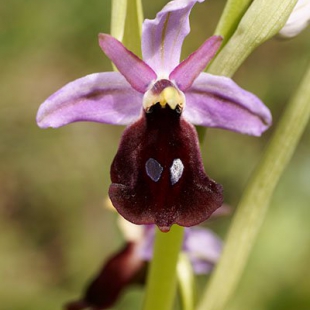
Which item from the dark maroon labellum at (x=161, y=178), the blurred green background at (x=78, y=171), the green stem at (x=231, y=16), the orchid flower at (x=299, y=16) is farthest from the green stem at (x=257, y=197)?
the blurred green background at (x=78, y=171)

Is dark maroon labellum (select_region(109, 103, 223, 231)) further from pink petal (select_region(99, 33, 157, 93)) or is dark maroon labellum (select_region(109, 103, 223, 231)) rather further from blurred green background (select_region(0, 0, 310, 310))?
blurred green background (select_region(0, 0, 310, 310))

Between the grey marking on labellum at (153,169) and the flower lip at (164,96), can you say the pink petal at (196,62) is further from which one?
the grey marking on labellum at (153,169)

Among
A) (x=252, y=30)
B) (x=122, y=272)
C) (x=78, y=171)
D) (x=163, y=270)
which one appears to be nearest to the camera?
(x=252, y=30)

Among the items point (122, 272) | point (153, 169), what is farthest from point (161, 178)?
point (122, 272)

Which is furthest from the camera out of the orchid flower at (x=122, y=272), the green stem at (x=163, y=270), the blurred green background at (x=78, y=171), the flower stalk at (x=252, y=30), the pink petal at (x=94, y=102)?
the blurred green background at (x=78, y=171)

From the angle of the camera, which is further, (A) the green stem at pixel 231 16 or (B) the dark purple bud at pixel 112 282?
(B) the dark purple bud at pixel 112 282

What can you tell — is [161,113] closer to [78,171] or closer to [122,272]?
[122,272]
